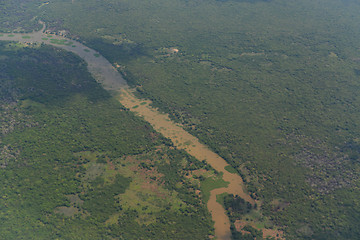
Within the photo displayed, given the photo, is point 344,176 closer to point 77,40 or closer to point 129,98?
point 129,98

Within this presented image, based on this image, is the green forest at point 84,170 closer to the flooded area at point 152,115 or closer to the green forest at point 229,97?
the green forest at point 229,97

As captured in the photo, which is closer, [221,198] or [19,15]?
[221,198]

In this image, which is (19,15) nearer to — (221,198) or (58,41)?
(58,41)

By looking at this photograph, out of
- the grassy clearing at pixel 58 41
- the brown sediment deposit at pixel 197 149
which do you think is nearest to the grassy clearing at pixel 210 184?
the brown sediment deposit at pixel 197 149

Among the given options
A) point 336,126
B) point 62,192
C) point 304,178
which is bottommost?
point 62,192

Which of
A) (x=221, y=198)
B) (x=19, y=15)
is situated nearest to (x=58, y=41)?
(x=19, y=15)

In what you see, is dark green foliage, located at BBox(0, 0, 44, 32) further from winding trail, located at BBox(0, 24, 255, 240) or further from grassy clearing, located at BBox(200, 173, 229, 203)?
grassy clearing, located at BBox(200, 173, 229, 203)

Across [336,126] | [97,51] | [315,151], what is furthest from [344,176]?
[97,51]

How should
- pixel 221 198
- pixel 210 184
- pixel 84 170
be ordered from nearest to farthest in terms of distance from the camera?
1. pixel 221 198
2. pixel 84 170
3. pixel 210 184

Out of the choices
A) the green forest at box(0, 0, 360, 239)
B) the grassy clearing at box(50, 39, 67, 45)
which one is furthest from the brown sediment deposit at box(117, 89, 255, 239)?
the grassy clearing at box(50, 39, 67, 45)

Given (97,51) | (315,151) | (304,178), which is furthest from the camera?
(97,51)
